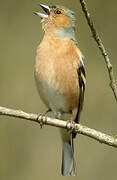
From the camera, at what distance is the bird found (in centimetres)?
652

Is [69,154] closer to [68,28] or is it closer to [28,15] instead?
[68,28]

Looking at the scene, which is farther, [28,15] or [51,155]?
[28,15]

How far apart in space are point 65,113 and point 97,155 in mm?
2280

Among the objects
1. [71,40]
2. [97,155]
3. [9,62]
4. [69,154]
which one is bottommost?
[69,154]

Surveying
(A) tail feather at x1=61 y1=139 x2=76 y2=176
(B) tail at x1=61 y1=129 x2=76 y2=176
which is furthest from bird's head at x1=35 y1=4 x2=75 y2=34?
(A) tail feather at x1=61 y1=139 x2=76 y2=176

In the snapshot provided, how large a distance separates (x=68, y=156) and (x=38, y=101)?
247 centimetres

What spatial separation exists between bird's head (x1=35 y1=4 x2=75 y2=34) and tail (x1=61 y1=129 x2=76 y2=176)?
135 cm

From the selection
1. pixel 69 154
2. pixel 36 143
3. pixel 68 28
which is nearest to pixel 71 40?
pixel 68 28

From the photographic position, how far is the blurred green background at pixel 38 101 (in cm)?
889

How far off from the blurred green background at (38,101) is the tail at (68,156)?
5.64 ft

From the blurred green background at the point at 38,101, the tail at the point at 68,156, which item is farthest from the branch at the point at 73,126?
the blurred green background at the point at 38,101

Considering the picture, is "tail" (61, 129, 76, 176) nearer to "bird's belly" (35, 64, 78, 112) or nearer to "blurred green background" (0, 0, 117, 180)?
"bird's belly" (35, 64, 78, 112)

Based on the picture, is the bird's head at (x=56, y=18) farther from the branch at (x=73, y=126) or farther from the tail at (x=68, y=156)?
the branch at (x=73, y=126)

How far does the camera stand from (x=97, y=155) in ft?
29.5
